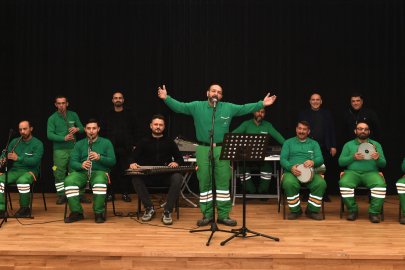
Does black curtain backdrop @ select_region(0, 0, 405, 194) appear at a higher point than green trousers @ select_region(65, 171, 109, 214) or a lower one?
higher

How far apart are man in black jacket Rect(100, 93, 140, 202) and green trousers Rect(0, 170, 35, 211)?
1332 millimetres

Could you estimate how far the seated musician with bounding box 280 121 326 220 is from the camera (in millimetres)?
4711

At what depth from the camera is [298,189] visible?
15.5ft

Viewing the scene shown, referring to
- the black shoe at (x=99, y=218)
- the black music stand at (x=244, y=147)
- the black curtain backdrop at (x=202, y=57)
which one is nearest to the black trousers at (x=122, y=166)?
the black curtain backdrop at (x=202, y=57)

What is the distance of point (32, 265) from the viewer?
3.34m

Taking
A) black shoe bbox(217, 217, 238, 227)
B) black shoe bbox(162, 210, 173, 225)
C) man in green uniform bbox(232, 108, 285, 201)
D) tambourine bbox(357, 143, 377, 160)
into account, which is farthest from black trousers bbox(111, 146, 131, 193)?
tambourine bbox(357, 143, 377, 160)

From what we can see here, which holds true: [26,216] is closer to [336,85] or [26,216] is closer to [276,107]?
[276,107]

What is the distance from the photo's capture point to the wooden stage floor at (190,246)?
3299 millimetres

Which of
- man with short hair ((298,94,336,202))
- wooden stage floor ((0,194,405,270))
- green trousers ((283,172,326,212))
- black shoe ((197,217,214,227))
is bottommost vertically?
wooden stage floor ((0,194,405,270))

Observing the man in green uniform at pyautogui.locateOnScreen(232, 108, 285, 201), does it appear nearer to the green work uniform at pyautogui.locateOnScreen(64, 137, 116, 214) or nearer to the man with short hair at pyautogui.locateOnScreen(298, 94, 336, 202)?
the man with short hair at pyautogui.locateOnScreen(298, 94, 336, 202)

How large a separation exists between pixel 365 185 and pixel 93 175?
11.3 ft

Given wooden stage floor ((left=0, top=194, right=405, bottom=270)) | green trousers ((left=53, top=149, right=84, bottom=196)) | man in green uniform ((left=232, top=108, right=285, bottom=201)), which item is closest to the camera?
wooden stage floor ((left=0, top=194, right=405, bottom=270))

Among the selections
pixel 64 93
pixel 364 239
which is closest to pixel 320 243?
pixel 364 239

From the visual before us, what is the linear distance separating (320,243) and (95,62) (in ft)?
16.6
